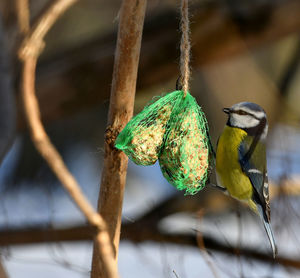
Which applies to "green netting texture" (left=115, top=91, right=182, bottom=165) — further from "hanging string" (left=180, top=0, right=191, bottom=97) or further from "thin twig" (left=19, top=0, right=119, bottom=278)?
"thin twig" (left=19, top=0, right=119, bottom=278)

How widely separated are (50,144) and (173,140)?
0.52 metres

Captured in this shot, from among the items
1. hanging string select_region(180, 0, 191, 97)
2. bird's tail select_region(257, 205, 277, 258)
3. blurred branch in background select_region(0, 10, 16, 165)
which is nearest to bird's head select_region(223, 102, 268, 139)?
bird's tail select_region(257, 205, 277, 258)

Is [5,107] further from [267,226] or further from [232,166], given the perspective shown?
[267,226]

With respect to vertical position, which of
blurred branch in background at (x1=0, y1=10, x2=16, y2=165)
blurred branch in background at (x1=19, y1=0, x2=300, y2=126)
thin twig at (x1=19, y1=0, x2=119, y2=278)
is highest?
blurred branch in background at (x1=19, y1=0, x2=300, y2=126)

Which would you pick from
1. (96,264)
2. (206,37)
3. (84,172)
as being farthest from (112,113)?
(84,172)

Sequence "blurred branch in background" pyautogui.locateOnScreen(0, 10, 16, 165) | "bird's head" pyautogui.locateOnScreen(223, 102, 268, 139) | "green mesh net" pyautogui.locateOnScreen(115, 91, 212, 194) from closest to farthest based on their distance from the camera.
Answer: "green mesh net" pyautogui.locateOnScreen(115, 91, 212, 194), "blurred branch in background" pyautogui.locateOnScreen(0, 10, 16, 165), "bird's head" pyautogui.locateOnScreen(223, 102, 268, 139)

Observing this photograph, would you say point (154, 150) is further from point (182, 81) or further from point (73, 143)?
point (73, 143)

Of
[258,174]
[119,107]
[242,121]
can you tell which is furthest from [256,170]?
[119,107]

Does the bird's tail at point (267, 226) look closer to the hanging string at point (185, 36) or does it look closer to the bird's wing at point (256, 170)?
the bird's wing at point (256, 170)

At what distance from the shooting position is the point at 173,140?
1394mm

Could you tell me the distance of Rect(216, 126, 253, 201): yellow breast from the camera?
5.79 ft

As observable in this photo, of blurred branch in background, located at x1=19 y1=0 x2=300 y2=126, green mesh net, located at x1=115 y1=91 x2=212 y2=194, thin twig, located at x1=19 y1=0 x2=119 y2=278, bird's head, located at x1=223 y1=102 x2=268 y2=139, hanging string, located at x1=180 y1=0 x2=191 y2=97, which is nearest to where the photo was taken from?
thin twig, located at x1=19 y1=0 x2=119 y2=278

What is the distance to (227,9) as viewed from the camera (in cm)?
329

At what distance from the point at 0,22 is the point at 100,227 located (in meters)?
1.19
